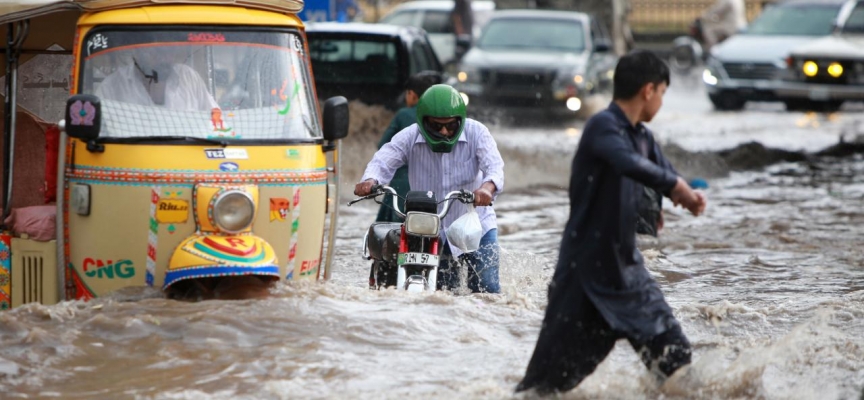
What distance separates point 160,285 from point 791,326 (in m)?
3.77

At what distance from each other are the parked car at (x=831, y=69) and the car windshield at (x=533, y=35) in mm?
3450

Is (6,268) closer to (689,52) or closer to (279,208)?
(279,208)

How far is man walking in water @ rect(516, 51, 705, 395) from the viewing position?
579cm

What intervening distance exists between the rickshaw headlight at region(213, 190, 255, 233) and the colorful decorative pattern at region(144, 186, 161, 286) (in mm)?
310

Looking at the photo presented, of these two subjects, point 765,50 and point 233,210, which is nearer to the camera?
point 233,210

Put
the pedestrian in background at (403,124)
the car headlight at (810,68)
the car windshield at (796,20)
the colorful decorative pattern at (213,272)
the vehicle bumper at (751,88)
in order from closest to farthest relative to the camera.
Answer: the colorful decorative pattern at (213,272)
the pedestrian in background at (403,124)
the car headlight at (810,68)
the vehicle bumper at (751,88)
the car windshield at (796,20)

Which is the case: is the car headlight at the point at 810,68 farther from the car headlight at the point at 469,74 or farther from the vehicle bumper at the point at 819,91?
the car headlight at the point at 469,74

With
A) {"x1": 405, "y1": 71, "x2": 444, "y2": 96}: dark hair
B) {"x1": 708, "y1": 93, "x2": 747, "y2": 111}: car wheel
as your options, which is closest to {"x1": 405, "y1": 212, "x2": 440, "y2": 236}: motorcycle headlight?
{"x1": 405, "y1": 71, "x2": 444, "y2": 96}: dark hair

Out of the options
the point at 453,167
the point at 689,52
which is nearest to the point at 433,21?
the point at 689,52

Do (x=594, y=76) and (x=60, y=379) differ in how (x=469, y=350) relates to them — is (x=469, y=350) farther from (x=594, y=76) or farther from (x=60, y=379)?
(x=594, y=76)

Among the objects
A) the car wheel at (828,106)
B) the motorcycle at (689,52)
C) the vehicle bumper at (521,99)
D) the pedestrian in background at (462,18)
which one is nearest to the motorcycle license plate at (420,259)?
the vehicle bumper at (521,99)

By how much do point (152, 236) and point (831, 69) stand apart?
53.9 feet

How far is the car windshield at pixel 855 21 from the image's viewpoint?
74.7ft

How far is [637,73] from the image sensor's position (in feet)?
19.1
